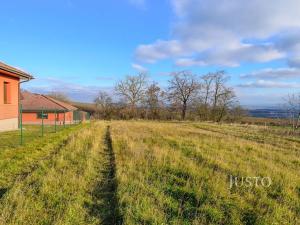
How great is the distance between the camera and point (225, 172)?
6.70 m

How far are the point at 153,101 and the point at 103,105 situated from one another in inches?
392

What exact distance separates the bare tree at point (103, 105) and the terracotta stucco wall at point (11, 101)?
3445 centimetres

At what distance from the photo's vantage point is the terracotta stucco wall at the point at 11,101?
15.5 meters

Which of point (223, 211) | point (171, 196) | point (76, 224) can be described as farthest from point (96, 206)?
point (223, 211)

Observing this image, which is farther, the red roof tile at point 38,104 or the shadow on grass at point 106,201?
the red roof tile at point 38,104

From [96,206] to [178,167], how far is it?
9.64ft

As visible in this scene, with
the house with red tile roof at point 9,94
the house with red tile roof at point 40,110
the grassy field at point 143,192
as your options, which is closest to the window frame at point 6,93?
the house with red tile roof at point 9,94

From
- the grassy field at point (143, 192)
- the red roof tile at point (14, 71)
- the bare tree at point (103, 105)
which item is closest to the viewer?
the grassy field at point (143, 192)

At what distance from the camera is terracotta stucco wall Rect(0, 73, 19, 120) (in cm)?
1548

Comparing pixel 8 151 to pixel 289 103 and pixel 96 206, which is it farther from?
pixel 289 103

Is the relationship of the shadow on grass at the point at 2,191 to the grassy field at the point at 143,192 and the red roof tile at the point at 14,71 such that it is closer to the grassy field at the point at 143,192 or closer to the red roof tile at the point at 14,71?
the grassy field at the point at 143,192

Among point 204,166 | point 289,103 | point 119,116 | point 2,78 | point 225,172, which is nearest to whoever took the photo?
point 225,172

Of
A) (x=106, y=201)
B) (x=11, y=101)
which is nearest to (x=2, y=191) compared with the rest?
(x=106, y=201)

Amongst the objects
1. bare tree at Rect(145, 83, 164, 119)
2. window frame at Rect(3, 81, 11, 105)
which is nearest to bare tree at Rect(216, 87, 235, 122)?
bare tree at Rect(145, 83, 164, 119)
